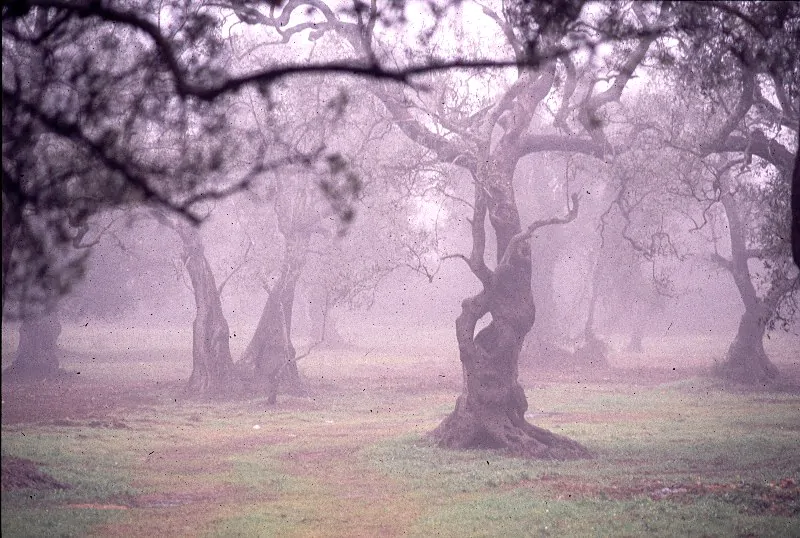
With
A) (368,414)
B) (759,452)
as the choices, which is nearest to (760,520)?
(759,452)

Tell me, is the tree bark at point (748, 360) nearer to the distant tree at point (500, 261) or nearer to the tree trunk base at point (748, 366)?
the tree trunk base at point (748, 366)

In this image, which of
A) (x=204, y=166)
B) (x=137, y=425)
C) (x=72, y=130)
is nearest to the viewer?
(x=72, y=130)

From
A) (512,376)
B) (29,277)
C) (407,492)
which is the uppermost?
(29,277)

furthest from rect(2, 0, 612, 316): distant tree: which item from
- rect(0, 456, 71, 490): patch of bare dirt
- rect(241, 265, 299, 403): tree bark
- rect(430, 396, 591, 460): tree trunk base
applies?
rect(241, 265, 299, 403): tree bark

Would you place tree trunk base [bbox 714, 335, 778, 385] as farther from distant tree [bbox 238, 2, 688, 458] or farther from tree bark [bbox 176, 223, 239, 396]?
tree bark [bbox 176, 223, 239, 396]

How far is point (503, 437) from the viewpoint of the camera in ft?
63.0

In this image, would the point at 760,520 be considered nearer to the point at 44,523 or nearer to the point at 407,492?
the point at 407,492

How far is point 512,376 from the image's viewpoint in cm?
1997

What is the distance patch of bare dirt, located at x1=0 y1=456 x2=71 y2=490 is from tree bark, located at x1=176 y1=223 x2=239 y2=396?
55.0 ft

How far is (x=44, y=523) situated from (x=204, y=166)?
667 centimetres

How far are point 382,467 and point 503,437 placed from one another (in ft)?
11.5

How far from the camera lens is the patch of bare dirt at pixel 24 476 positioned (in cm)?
1366

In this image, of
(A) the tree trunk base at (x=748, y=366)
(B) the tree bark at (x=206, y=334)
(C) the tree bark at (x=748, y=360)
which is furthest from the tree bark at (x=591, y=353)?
(B) the tree bark at (x=206, y=334)

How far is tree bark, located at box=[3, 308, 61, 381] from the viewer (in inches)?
1435
